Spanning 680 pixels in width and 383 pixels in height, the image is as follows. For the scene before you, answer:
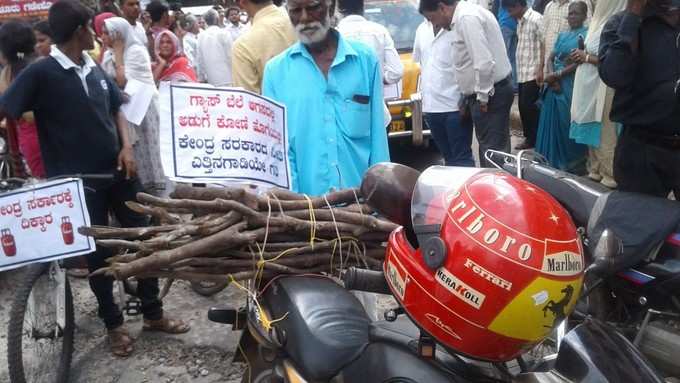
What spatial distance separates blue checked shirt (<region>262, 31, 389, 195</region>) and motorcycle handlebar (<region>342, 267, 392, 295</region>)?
0.97 m

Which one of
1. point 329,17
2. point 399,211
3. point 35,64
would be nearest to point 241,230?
point 399,211

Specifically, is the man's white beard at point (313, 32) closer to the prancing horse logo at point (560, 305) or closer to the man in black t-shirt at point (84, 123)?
the man in black t-shirt at point (84, 123)

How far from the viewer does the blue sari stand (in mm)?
5891

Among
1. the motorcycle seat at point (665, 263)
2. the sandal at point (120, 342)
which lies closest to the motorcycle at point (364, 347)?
the motorcycle seat at point (665, 263)

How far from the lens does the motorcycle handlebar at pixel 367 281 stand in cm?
192

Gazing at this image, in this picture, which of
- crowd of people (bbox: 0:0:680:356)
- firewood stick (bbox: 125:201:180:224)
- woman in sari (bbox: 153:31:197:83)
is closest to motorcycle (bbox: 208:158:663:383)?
firewood stick (bbox: 125:201:180:224)

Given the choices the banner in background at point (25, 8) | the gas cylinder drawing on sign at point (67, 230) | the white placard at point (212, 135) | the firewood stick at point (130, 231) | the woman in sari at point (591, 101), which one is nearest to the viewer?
the firewood stick at point (130, 231)

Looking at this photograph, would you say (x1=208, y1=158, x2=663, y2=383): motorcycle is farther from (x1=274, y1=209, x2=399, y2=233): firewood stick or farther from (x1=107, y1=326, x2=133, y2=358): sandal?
(x1=107, y1=326, x2=133, y2=358): sandal

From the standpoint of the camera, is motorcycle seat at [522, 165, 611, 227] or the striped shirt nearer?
motorcycle seat at [522, 165, 611, 227]

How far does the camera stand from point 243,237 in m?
2.06

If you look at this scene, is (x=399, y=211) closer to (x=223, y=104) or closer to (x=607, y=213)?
(x=223, y=104)

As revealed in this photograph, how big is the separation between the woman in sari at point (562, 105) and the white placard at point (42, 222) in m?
→ 4.36

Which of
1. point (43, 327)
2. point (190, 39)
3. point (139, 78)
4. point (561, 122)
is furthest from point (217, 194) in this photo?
point (190, 39)

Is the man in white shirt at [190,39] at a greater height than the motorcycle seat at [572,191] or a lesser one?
greater
